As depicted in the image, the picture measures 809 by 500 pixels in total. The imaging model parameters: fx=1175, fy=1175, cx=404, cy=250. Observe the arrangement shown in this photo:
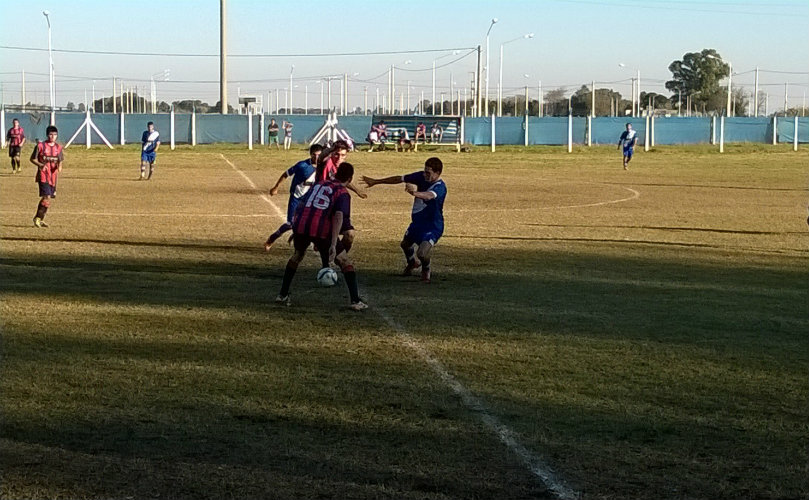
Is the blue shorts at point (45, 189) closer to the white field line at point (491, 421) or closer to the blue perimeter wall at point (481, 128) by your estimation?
the white field line at point (491, 421)

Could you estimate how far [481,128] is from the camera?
240 ft

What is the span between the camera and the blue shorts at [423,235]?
14.4 m

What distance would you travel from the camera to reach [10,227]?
2083 cm

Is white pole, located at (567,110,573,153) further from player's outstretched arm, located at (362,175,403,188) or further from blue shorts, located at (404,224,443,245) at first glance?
player's outstretched arm, located at (362,175,403,188)

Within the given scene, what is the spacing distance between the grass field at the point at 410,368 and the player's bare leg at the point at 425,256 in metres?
0.34

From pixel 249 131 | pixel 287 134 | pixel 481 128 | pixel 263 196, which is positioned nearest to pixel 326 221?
pixel 263 196

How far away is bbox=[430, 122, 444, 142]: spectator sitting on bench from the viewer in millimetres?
69625

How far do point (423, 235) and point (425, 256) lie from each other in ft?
0.93

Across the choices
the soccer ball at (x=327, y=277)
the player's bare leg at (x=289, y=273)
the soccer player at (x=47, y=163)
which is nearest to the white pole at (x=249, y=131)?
the soccer player at (x=47, y=163)

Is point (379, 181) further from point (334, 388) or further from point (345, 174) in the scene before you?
point (334, 388)

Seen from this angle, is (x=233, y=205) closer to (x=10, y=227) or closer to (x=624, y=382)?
(x=10, y=227)

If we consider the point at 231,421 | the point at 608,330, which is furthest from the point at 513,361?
the point at 231,421

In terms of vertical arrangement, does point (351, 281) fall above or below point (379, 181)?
below

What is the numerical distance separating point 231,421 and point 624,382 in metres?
3.04
